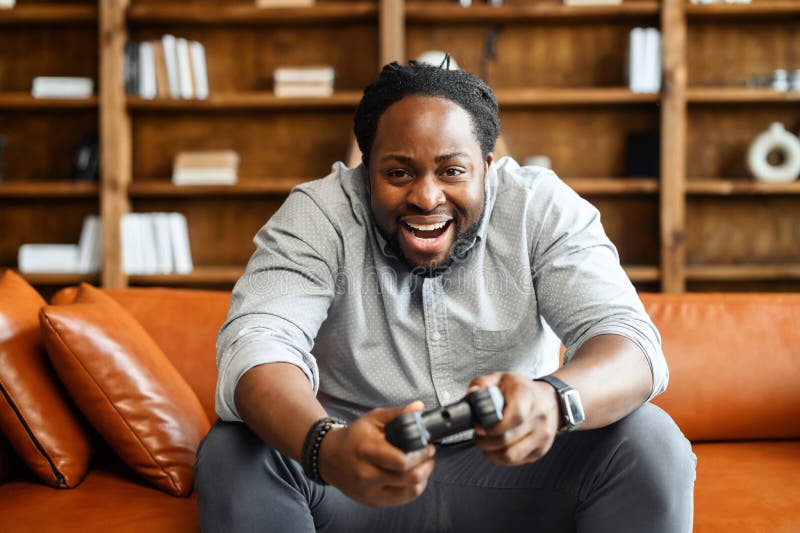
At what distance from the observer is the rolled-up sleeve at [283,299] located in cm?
111

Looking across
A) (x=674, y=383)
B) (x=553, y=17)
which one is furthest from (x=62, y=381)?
(x=553, y=17)

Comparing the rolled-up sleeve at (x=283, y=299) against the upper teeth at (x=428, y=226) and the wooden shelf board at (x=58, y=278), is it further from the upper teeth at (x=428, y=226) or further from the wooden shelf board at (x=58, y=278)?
the wooden shelf board at (x=58, y=278)

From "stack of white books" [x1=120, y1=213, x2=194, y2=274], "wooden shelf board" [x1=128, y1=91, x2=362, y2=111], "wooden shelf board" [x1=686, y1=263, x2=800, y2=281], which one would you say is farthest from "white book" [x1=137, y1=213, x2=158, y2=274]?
"wooden shelf board" [x1=686, y1=263, x2=800, y2=281]

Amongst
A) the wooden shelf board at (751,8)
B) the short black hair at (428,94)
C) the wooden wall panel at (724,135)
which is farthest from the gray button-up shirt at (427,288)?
the wooden wall panel at (724,135)

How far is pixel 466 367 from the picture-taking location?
52.5 inches

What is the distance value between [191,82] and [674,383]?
260 cm

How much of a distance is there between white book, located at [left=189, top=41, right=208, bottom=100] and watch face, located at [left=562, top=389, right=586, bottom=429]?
2824 millimetres

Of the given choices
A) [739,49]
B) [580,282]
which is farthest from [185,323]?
[739,49]

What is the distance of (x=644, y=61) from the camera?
3.38 m

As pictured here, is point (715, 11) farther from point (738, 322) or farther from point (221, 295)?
point (221, 295)

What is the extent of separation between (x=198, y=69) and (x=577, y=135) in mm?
1751

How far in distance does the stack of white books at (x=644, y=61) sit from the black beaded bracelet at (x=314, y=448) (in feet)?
9.35

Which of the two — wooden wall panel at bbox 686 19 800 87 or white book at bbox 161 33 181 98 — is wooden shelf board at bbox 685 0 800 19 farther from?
white book at bbox 161 33 181 98

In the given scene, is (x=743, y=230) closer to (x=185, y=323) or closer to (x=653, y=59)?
(x=653, y=59)
